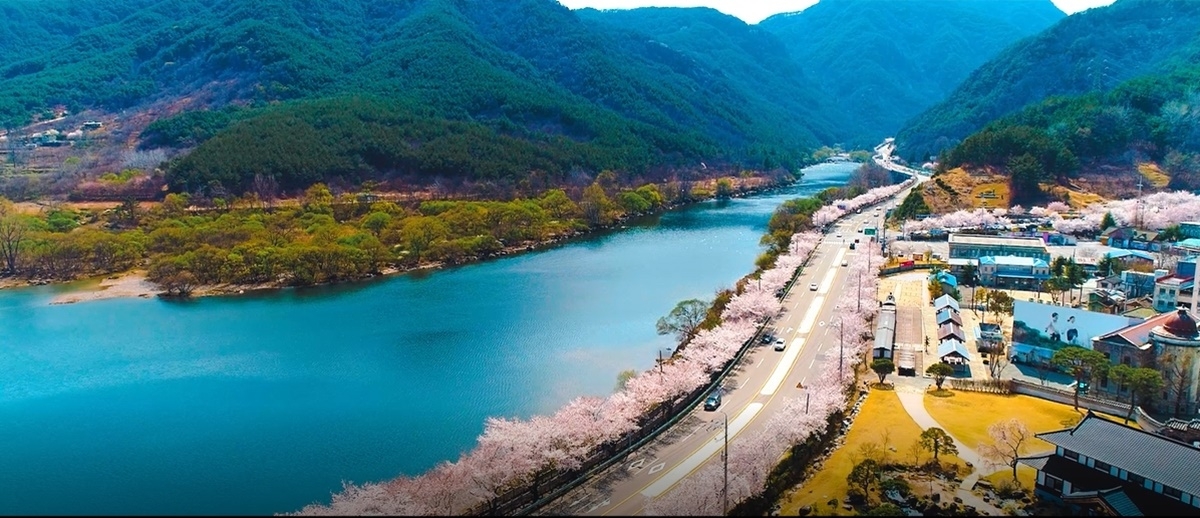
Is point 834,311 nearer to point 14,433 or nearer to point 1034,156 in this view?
point 14,433

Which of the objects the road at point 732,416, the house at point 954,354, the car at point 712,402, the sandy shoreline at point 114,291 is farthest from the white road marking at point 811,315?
the sandy shoreline at point 114,291

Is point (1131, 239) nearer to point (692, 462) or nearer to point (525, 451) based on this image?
point (692, 462)

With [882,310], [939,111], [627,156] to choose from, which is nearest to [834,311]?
[882,310]

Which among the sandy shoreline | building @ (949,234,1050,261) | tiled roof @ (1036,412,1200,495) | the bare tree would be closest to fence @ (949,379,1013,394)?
the bare tree

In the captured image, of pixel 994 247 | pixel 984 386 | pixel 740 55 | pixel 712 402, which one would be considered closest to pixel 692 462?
pixel 712 402

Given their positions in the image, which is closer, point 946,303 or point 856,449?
point 856,449

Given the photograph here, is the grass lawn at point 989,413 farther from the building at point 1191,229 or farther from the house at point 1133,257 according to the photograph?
the building at point 1191,229
